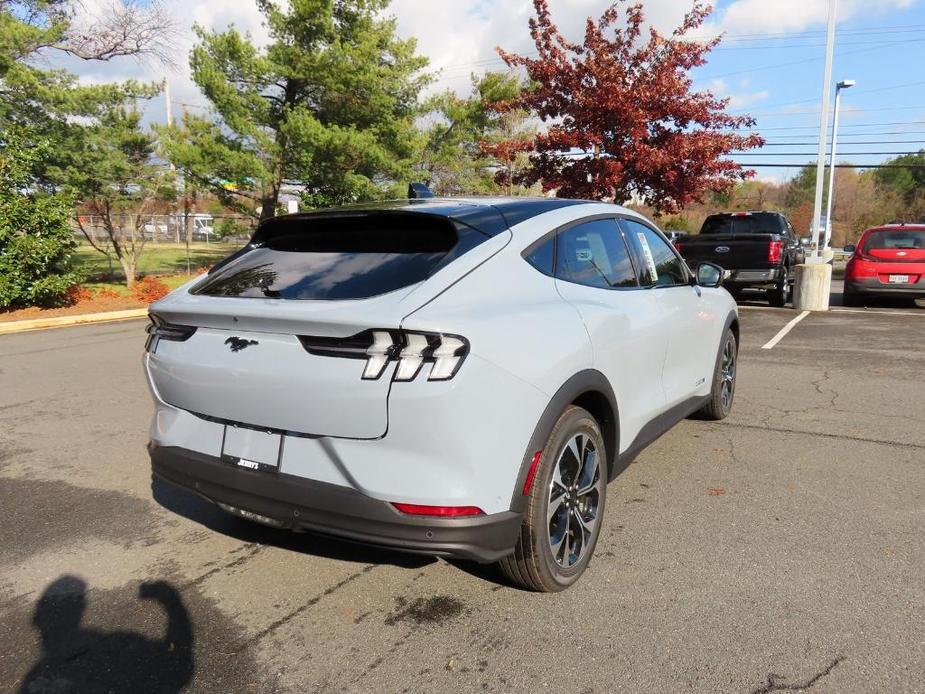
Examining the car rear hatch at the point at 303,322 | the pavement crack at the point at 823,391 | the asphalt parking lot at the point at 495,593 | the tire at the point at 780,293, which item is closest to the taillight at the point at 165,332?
the car rear hatch at the point at 303,322

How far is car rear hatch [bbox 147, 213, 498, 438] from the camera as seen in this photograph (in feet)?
7.87

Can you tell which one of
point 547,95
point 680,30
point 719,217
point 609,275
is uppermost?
point 680,30

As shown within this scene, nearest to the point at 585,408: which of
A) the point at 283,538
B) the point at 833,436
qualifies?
the point at 283,538

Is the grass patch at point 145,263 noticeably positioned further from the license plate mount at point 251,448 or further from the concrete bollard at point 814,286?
the concrete bollard at point 814,286

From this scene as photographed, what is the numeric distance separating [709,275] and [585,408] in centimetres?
229

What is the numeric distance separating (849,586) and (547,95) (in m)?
13.8

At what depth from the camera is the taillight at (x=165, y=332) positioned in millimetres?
2885

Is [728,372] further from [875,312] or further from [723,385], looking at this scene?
[875,312]

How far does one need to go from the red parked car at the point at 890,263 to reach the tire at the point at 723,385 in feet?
30.1

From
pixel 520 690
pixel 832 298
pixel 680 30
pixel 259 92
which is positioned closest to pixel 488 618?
pixel 520 690

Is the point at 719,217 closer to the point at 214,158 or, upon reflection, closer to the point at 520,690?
the point at 214,158

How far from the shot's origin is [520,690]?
2320 millimetres

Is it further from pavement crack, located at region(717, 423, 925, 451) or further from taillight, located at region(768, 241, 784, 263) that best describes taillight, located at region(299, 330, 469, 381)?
taillight, located at region(768, 241, 784, 263)

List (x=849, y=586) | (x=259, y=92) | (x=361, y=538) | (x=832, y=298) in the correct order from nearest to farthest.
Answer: (x=361, y=538), (x=849, y=586), (x=832, y=298), (x=259, y=92)
